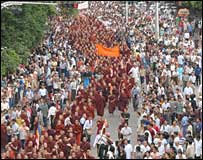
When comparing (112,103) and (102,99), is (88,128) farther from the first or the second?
(112,103)

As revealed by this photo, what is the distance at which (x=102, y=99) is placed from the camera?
29547 mm

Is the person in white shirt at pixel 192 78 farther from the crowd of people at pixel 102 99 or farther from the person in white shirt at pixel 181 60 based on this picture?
the person in white shirt at pixel 181 60

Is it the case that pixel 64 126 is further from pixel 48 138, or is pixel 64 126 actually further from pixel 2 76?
pixel 2 76

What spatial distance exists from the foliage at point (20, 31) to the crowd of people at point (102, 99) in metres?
0.64

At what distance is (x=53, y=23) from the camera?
55812 millimetres

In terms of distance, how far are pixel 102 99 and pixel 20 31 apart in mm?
10957

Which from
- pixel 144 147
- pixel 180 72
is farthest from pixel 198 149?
pixel 180 72

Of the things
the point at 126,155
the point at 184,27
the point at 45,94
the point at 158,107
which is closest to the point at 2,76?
the point at 45,94

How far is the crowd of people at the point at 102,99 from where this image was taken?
23.3 m

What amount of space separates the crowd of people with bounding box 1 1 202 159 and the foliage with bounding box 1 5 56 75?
2.11ft

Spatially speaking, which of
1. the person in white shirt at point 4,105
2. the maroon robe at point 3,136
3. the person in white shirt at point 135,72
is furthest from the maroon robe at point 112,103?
the maroon robe at point 3,136

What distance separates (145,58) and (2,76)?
21.4 feet

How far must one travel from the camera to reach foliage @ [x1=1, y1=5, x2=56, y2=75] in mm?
37219

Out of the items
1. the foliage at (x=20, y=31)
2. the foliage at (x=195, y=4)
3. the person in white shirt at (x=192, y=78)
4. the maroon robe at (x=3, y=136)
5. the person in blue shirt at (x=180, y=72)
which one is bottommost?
the maroon robe at (x=3, y=136)
